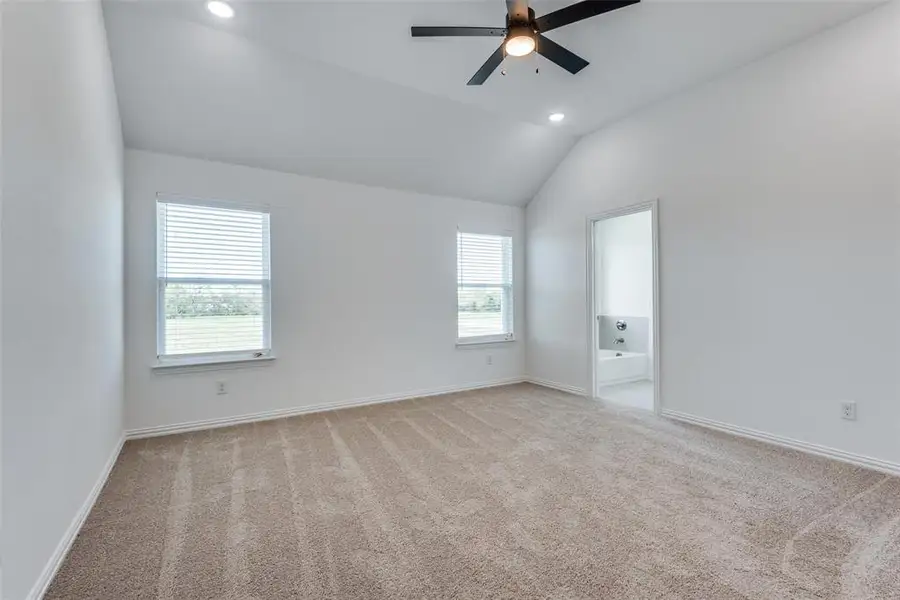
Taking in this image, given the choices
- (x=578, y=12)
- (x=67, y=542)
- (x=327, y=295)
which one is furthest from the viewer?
(x=327, y=295)

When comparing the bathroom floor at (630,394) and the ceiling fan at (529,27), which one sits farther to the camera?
the bathroom floor at (630,394)

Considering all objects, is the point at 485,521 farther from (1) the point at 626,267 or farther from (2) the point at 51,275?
(1) the point at 626,267

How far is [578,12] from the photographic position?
7.28 feet

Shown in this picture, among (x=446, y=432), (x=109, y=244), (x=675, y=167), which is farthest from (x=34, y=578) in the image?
(x=675, y=167)

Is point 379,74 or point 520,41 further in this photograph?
point 379,74

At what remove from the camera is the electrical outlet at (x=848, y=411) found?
110 inches

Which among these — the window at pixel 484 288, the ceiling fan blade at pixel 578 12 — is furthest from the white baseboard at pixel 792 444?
the ceiling fan blade at pixel 578 12

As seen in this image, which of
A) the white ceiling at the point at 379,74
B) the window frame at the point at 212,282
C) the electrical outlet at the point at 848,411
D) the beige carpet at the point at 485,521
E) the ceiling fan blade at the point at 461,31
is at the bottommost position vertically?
the beige carpet at the point at 485,521

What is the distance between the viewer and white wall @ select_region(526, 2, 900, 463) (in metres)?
2.70

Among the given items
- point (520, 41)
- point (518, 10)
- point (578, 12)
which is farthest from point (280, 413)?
point (578, 12)

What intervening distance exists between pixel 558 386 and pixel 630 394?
883mm

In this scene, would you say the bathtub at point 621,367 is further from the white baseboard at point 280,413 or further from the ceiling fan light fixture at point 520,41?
the ceiling fan light fixture at point 520,41

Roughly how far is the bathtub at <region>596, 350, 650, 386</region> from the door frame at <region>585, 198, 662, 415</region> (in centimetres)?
94

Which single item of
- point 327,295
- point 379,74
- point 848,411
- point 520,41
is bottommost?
point 848,411
